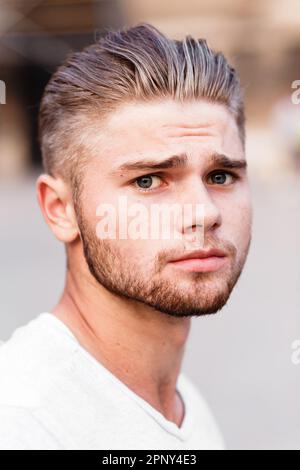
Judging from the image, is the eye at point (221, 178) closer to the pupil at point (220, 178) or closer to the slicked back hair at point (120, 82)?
the pupil at point (220, 178)

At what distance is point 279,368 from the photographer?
6.99 m

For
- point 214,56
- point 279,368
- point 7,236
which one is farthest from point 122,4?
point 214,56

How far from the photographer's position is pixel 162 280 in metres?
2.20

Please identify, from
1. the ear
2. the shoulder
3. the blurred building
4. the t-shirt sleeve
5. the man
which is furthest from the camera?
the blurred building

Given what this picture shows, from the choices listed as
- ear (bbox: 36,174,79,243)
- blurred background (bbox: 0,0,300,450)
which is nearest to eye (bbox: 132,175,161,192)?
ear (bbox: 36,174,79,243)

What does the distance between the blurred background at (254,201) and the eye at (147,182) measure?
0.90m

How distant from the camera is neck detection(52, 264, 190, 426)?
239 cm

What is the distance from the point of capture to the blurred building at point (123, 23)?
23.5 metres

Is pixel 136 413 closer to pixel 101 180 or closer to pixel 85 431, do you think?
pixel 85 431

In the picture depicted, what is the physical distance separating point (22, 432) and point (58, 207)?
34.4 inches

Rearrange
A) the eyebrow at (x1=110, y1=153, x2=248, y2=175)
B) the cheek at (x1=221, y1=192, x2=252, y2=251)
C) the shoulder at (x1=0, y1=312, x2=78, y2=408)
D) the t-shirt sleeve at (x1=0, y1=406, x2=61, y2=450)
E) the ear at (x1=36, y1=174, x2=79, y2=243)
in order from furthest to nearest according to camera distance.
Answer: the ear at (x1=36, y1=174, x2=79, y2=243), the cheek at (x1=221, y1=192, x2=252, y2=251), the eyebrow at (x1=110, y1=153, x2=248, y2=175), the shoulder at (x1=0, y1=312, x2=78, y2=408), the t-shirt sleeve at (x1=0, y1=406, x2=61, y2=450)

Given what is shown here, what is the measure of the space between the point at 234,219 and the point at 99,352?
0.64 m

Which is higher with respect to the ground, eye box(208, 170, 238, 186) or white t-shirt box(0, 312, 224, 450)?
eye box(208, 170, 238, 186)

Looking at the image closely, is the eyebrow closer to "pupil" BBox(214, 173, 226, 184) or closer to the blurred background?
"pupil" BBox(214, 173, 226, 184)
